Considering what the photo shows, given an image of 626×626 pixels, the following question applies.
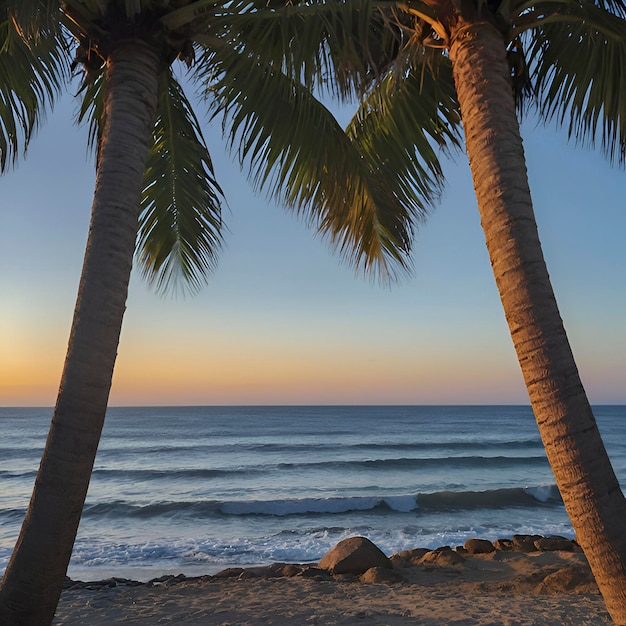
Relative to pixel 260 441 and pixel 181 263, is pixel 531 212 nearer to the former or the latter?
pixel 181 263

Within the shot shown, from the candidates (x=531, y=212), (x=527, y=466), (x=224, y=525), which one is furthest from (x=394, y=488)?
(x=531, y=212)

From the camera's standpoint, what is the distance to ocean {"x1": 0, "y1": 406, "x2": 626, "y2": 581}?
1148 cm

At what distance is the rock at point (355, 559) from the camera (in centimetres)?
728

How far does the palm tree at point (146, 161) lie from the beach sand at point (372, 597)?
2278 millimetres

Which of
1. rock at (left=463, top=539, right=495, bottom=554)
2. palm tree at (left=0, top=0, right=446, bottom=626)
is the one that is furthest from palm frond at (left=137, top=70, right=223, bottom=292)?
rock at (left=463, top=539, right=495, bottom=554)

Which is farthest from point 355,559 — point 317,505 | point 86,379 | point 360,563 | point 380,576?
point 317,505

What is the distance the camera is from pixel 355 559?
7.34m

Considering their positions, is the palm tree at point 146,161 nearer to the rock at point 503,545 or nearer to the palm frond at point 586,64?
the palm frond at point 586,64

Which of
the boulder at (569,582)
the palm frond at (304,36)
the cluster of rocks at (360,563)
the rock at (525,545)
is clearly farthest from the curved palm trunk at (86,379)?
the rock at (525,545)

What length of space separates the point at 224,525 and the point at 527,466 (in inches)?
747

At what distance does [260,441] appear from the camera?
40.0m

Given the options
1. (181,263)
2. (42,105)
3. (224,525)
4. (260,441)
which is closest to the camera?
(42,105)

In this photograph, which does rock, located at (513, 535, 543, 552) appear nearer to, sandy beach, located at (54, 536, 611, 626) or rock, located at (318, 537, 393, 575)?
sandy beach, located at (54, 536, 611, 626)

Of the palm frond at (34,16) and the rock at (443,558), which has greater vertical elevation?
the palm frond at (34,16)
